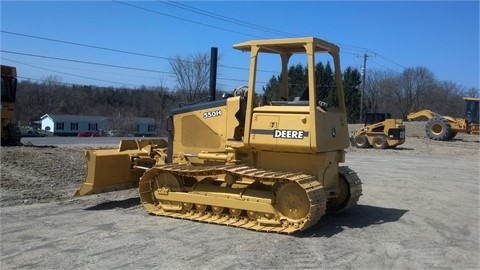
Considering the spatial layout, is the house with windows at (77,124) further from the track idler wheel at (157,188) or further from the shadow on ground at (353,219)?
the shadow on ground at (353,219)

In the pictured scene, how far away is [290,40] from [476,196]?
7.44 m

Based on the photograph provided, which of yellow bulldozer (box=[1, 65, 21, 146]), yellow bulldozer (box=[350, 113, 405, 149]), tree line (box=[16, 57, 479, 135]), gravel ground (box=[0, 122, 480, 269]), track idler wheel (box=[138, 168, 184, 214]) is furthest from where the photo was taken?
tree line (box=[16, 57, 479, 135])

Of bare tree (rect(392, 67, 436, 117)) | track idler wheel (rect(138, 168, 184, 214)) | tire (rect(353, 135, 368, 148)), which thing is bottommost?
track idler wheel (rect(138, 168, 184, 214))

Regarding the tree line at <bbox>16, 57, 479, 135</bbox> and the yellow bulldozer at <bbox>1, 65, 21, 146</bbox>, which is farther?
the tree line at <bbox>16, 57, 479, 135</bbox>

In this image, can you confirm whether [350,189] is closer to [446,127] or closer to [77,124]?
[446,127]

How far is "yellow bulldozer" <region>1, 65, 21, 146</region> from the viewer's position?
1808 centimetres

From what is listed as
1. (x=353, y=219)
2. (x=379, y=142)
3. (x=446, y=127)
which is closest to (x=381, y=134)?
(x=379, y=142)

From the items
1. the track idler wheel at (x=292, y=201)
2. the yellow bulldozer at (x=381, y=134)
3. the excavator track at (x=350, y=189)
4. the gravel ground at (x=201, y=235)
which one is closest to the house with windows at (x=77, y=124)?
the yellow bulldozer at (x=381, y=134)

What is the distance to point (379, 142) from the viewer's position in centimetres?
3030

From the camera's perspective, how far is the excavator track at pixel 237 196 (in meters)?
7.74

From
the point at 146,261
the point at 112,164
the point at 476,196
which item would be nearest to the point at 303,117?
the point at 146,261

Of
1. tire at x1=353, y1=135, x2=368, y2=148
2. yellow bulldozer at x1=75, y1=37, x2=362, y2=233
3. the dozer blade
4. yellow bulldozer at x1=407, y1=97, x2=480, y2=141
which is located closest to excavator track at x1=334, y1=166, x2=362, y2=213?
yellow bulldozer at x1=75, y1=37, x2=362, y2=233

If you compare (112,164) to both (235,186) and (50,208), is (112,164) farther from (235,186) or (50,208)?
(235,186)

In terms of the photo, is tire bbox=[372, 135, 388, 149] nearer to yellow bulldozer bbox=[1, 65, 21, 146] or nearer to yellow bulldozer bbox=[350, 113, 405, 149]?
yellow bulldozer bbox=[350, 113, 405, 149]
